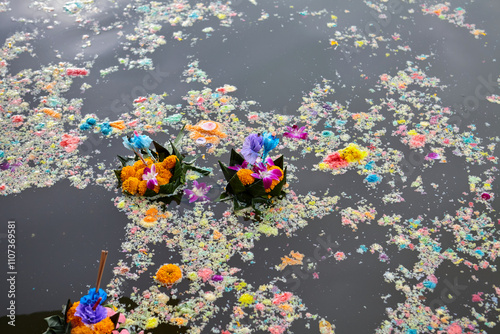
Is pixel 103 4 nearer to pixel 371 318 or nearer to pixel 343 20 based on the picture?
pixel 343 20

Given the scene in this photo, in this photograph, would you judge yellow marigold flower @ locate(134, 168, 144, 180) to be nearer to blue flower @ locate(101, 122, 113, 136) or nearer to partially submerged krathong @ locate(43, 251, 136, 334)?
blue flower @ locate(101, 122, 113, 136)

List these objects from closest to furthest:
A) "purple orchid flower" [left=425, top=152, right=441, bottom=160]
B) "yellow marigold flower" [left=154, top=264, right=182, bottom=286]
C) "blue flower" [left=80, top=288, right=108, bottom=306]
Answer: "blue flower" [left=80, top=288, right=108, bottom=306] → "yellow marigold flower" [left=154, top=264, right=182, bottom=286] → "purple orchid flower" [left=425, top=152, right=441, bottom=160]

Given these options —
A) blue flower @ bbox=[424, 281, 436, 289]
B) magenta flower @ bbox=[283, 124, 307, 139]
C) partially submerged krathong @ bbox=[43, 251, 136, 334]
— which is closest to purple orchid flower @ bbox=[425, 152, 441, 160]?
magenta flower @ bbox=[283, 124, 307, 139]

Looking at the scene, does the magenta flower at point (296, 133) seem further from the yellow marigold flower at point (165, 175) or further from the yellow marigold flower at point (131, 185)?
the yellow marigold flower at point (131, 185)

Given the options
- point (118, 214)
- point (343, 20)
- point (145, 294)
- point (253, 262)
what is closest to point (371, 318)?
point (253, 262)

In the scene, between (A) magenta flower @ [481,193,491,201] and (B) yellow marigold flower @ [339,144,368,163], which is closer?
(A) magenta flower @ [481,193,491,201]

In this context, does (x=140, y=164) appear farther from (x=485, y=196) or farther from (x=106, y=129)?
(x=485, y=196)

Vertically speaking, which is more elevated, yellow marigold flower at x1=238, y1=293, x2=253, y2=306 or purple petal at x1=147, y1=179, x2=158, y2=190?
purple petal at x1=147, y1=179, x2=158, y2=190
